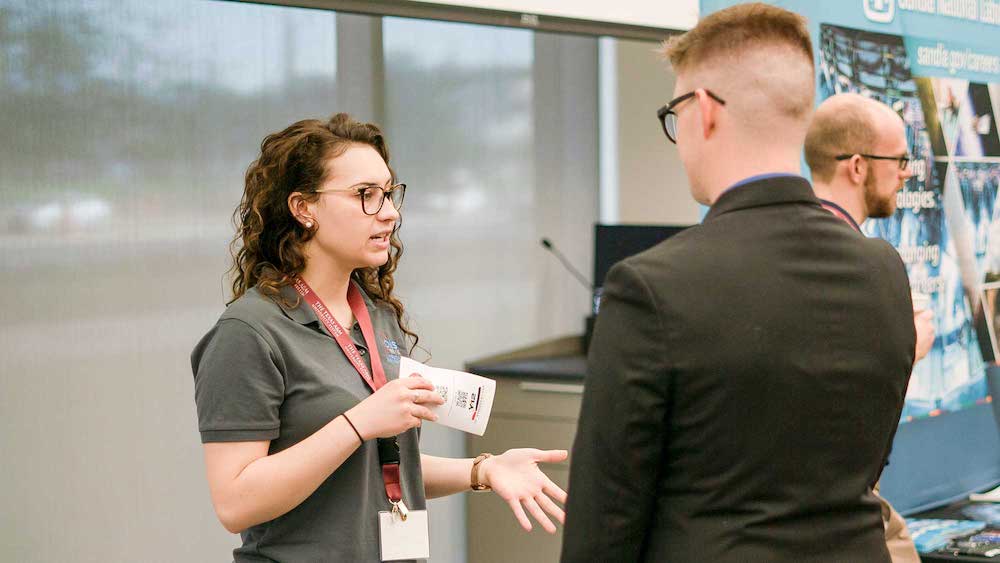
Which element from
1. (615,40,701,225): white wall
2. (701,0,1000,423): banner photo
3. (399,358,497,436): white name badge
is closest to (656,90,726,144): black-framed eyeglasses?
(399,358,497,436): white name badge

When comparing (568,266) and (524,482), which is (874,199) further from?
(568,266)

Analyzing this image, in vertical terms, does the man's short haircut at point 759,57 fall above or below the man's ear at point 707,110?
above

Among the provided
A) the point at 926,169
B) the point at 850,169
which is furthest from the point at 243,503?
the point at 926,169

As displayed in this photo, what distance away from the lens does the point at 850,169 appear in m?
2.47

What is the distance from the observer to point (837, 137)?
8.15 feet

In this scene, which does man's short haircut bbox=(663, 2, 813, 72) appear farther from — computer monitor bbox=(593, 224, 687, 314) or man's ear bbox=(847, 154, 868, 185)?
computer monitor bbox=(593, 224, 687, 314)

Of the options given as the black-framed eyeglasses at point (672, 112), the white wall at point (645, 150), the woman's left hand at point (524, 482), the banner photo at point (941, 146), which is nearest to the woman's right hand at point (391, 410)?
the woman's left hand at point (524, 482)

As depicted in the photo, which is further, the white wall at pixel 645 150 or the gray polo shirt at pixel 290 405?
the white wall at pixel 645 150

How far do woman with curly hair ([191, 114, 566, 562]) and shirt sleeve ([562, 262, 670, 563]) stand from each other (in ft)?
1.78

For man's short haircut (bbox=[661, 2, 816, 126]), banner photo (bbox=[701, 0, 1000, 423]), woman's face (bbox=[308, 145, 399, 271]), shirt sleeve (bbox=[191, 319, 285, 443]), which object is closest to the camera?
man's short haircut (bbox=[661, 2, 816, 126])

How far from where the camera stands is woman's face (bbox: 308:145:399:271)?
1874mm

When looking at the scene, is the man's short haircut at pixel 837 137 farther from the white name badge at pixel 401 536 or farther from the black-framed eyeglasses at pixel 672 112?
the white name badge at pixel 401 536

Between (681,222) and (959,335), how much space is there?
162 centimetres

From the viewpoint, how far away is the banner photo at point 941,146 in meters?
3.21
